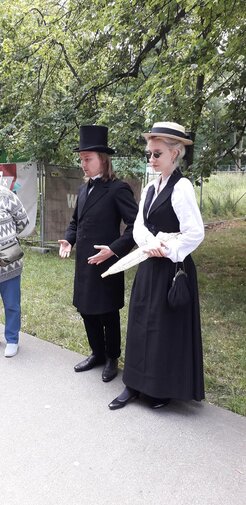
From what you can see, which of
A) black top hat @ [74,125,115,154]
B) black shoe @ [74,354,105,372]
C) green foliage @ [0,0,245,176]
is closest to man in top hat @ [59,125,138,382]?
black top hat @ [74,125,115,154]

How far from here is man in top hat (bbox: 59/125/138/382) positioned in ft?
11.1

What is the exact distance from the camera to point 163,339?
303cm

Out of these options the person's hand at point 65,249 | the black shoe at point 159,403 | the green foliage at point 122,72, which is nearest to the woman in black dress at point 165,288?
the black shoe at point 159,403

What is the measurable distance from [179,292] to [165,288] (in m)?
0.15

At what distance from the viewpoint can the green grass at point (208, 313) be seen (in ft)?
12.5

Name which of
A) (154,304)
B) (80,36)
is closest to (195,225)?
(154,304)

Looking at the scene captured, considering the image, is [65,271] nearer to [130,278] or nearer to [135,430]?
[130,278]

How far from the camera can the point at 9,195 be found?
409cm

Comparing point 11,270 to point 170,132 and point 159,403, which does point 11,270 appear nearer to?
point 159,403

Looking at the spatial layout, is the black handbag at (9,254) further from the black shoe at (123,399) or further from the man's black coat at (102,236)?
the black shoe at (123,399)

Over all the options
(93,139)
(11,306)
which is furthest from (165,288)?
(11,306)

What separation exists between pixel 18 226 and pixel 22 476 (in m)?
2.27

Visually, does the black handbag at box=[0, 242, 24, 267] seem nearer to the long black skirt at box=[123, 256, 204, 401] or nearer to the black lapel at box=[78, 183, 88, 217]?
the black lapel at box=[78, 183, 88, 217]

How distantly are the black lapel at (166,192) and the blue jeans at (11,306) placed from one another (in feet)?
5.74
